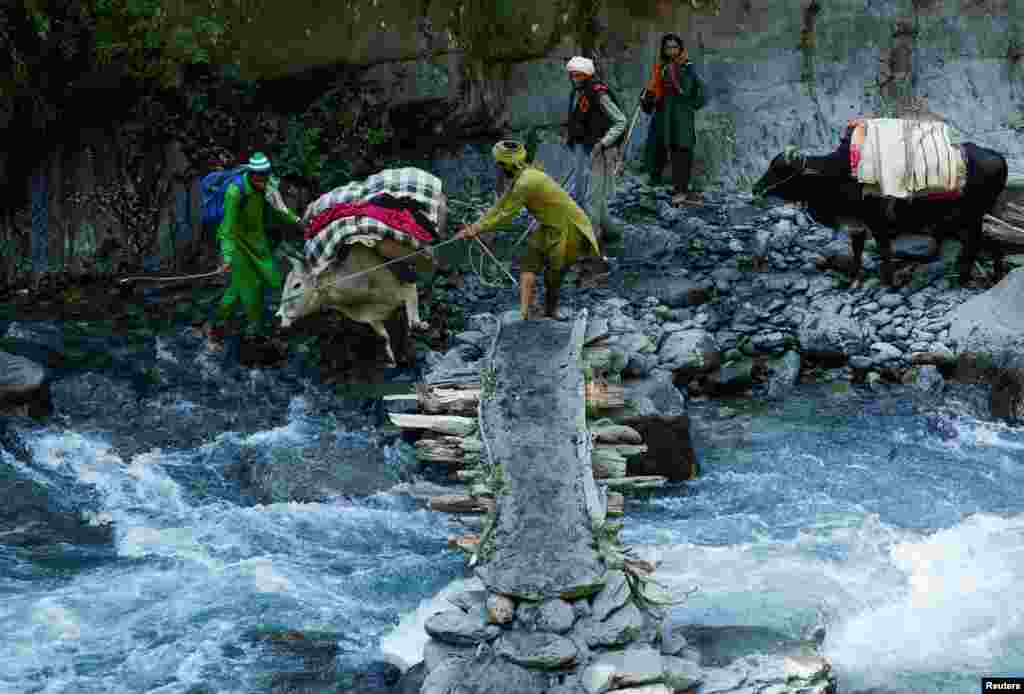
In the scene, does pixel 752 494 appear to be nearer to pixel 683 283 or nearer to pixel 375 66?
pixel 683 283

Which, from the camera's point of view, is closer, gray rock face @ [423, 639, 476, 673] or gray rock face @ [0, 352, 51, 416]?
gray rock face @ [423, 639, 476, 673]

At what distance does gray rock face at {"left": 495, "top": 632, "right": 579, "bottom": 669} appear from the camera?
5410mm

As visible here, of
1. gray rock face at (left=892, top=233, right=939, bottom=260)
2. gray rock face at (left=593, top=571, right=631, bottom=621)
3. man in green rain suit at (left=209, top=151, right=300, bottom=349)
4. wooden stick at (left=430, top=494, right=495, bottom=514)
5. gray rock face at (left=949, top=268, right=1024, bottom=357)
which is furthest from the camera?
gray rock face at (left=892, top=233, right=939, bottom=260)

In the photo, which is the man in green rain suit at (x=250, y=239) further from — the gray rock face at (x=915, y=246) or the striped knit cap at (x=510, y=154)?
the gray rock face at (x=915, y=246)

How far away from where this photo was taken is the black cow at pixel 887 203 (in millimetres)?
9781

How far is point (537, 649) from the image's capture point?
5.47m

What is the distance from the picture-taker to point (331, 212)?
8914 mm

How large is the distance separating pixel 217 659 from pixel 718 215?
6.18 meters

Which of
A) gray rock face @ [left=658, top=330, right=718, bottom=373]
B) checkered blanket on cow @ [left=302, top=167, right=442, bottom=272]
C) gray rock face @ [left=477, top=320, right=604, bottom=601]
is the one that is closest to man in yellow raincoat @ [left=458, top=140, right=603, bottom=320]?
gray rock face @ [left=477, top=320, right=604, bottom=601]

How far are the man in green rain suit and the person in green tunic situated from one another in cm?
331

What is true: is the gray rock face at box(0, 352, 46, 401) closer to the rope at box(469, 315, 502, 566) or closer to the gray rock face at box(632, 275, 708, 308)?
the rope at box(469, 315, 502, 566)

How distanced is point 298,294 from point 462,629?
383 centimetres

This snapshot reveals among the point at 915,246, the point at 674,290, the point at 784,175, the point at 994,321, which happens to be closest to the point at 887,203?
the point at 915,246

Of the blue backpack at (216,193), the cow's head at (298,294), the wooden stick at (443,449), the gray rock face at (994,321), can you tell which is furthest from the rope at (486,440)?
the gray rock face at (994,321)
